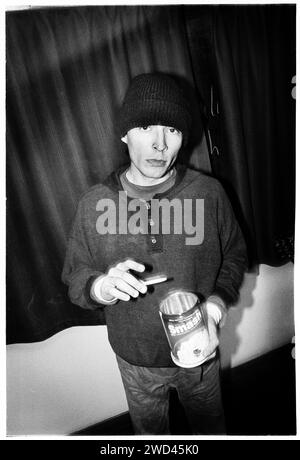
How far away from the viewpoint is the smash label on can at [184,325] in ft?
2.09

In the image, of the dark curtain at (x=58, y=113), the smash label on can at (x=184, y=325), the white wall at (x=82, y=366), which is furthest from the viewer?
the white wall at (x=82, y=366)

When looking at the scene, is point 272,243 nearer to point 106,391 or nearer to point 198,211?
point 198,211

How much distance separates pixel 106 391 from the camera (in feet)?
3.84

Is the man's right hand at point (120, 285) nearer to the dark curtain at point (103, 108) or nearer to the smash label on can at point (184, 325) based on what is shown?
the smash label on can at point (184, 325)

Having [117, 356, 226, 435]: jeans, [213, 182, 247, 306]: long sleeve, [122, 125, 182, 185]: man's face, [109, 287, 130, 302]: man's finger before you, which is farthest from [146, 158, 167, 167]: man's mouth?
[117, 356, 226, 435]: jeans

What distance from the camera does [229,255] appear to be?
854 mm

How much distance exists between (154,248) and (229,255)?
211mm

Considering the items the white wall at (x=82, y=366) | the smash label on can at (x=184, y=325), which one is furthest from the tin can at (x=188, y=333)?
the white wall at (x=82, y=366)

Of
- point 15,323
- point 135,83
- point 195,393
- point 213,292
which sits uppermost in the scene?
point 135,83

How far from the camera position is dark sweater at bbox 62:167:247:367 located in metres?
0.78

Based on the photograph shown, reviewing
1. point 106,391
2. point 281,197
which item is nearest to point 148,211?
point 281,197

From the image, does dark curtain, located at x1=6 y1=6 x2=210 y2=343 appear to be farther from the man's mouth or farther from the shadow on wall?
the shadow on wall

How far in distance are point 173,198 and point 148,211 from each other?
7 cm

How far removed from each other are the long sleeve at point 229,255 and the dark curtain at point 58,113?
1.05 feet
